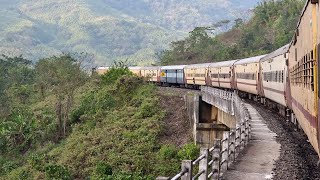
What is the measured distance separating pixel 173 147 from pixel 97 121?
43.6ft

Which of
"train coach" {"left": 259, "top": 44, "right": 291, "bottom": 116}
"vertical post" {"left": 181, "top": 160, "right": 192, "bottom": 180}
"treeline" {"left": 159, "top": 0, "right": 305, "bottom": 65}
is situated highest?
"treeline" {"left": 159, "top": 0, "right": 305, "bottom": 65}

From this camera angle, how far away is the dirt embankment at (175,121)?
30.2m

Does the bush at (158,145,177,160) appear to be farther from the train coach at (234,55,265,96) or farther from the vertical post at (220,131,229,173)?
the vertical post at (220,131,229,173)

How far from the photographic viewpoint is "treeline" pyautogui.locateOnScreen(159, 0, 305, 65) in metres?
77.7

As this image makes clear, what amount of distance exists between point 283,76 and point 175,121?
569 inches

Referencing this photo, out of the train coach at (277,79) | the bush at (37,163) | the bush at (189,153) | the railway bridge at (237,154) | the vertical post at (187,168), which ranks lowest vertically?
the bush at (37,163)

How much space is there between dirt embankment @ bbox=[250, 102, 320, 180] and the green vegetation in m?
6.27

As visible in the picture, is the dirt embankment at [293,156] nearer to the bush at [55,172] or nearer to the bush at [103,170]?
the bush at [103,170]

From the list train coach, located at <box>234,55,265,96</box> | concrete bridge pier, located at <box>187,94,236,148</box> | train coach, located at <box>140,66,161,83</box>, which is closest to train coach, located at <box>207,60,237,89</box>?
train coach, located at <box>234,55,265,96</box>

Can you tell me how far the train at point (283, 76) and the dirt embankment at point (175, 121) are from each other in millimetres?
4670

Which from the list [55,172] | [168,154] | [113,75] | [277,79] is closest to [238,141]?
[277,79]

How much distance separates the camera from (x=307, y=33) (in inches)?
382

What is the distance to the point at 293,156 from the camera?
12.9 meters

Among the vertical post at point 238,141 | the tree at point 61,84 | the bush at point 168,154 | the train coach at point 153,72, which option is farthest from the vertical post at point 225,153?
the train coach at point 153,72
